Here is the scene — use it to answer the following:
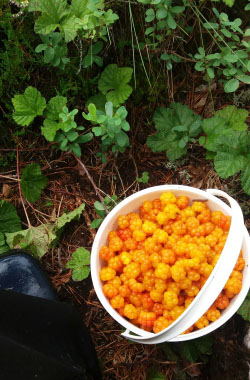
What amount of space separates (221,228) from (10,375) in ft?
2.84

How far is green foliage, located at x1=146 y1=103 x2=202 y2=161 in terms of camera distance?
182 centimetres

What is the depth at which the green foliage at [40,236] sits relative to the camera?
6.04 ft

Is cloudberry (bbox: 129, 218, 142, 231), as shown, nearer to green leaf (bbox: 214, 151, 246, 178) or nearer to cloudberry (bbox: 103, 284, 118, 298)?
cloudberry (bbox: 103, 284, 118, 298)

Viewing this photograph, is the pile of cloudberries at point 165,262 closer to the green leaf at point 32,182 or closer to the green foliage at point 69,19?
the green leaf at point 32,182

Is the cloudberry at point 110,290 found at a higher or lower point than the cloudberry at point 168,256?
lower

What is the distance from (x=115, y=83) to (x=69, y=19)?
316mm

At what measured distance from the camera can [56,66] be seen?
69.5 inches

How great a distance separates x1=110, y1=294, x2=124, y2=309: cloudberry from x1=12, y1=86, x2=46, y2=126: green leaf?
775 mm

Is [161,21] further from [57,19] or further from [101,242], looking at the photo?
[101,242]

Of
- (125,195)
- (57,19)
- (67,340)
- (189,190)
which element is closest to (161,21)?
(57,19)

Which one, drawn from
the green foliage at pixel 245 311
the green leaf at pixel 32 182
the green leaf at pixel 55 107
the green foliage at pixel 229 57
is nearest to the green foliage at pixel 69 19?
the green leaf at pixel 55 107

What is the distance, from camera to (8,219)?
184 centimetres

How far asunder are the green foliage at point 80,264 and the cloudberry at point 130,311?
13.2 inches

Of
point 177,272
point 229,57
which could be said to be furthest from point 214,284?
point 229,57
